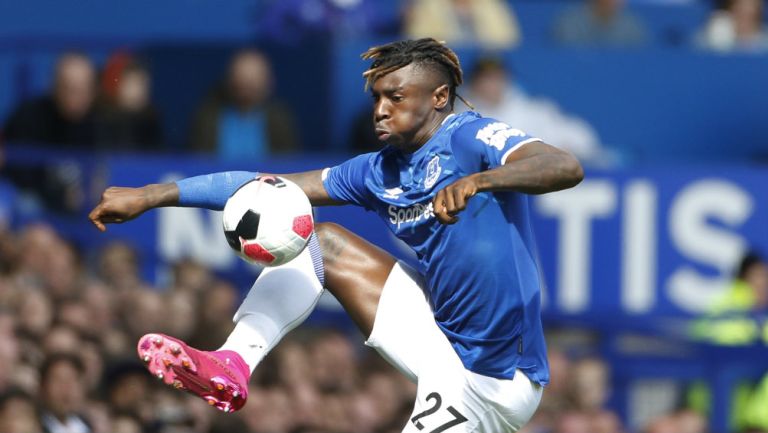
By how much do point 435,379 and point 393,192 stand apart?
754mm

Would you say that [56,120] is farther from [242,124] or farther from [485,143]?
[485,143]

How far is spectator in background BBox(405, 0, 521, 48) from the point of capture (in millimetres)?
13023

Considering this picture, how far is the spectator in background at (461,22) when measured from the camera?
13.0 m

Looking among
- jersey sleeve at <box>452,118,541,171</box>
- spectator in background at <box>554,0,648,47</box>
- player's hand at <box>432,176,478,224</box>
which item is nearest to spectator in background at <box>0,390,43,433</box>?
jersey sleeve at <box>452,118,541,171</box>

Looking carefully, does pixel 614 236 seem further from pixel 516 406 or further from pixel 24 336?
pixel 516 406

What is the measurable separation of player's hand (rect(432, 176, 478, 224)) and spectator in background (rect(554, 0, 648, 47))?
8125 mm

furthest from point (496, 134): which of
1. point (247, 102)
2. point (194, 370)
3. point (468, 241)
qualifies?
point (247, 102)

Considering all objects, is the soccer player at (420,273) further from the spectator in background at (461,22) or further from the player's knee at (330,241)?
the spectator in background at (461,22)

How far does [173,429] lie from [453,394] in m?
3.28

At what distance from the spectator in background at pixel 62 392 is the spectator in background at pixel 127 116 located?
3320 mm

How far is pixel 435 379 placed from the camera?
6.86 metres

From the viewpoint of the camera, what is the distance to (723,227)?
12.8 m

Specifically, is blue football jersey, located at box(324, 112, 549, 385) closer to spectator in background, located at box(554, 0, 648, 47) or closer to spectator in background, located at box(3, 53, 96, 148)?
spectator in background, located at box(3, 53, 96, 148)

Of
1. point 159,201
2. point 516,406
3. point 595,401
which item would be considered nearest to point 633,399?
point 595,401
